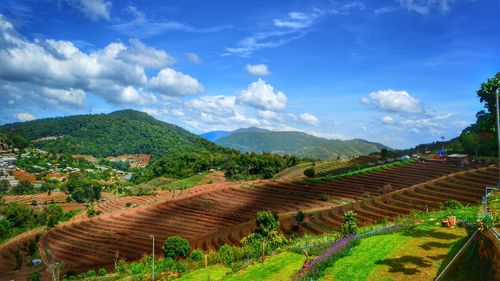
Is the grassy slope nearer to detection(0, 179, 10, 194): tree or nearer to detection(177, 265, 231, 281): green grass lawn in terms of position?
detection(177, 265, 231, 281): green grass lawn

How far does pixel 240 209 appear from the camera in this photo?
211 ft

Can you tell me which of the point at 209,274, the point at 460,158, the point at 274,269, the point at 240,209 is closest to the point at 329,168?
the point at 460,158

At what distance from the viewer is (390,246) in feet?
44.4

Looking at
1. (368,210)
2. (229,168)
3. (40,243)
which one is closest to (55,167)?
(229,168)

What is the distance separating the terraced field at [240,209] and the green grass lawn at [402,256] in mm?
26643

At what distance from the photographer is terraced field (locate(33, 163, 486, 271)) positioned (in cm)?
4431

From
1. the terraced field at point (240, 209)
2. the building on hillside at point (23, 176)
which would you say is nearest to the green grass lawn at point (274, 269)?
the terraced field at point (240, 209)

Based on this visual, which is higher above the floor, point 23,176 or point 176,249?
point 23,176

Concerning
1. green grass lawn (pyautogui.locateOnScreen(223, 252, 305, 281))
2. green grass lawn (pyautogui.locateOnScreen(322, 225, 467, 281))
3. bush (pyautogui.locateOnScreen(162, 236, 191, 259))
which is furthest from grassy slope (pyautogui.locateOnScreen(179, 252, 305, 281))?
bush (pyautogui.locateOnScreen(162, 236, 191, 259))

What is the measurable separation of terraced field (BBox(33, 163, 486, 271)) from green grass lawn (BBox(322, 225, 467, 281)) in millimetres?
26643

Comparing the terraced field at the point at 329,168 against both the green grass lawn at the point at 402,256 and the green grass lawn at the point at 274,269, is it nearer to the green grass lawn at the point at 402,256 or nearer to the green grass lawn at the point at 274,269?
the green grass lawn at the point at 274,269

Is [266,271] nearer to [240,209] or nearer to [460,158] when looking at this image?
[240,209]

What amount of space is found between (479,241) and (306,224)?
111 feet

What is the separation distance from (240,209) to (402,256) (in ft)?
173
